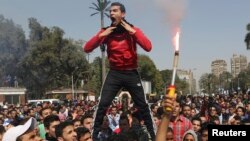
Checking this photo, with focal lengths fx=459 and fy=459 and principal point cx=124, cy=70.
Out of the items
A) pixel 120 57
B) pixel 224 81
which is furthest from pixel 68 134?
pixel 224 81

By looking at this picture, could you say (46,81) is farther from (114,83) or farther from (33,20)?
(114,83)

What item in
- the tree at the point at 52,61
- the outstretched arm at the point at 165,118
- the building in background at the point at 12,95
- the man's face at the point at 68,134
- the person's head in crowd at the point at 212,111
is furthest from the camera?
the building in background at the point at 12,95

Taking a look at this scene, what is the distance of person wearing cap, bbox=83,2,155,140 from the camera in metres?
5.39

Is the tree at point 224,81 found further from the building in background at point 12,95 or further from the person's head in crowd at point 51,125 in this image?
the person's head in crowd at point 51,125

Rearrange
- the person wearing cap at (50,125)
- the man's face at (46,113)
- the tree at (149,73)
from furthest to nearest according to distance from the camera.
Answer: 1. the tree at (149,73)
2. the man's face at (46,113)
3. the person wearing cap at (50,125)

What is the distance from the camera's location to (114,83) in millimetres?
5754

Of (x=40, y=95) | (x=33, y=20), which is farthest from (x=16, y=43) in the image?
(x=40, y=95)

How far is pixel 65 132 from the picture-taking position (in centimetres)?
597

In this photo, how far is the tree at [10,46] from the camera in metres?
67.2

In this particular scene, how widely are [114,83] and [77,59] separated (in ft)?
180

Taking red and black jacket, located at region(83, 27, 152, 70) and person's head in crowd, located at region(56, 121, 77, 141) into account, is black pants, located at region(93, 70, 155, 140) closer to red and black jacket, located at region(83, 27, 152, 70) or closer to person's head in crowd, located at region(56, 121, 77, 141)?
red and black jacket, located at region(83, 27, 152, 70)

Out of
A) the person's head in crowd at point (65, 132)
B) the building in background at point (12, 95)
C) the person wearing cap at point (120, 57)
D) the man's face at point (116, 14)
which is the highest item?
the man's face at point (116, 14)

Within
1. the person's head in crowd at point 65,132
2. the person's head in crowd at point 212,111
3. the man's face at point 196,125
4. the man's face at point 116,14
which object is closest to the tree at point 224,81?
the person's head in crowd at point 212,111

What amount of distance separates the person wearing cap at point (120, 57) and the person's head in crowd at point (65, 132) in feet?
1.16
